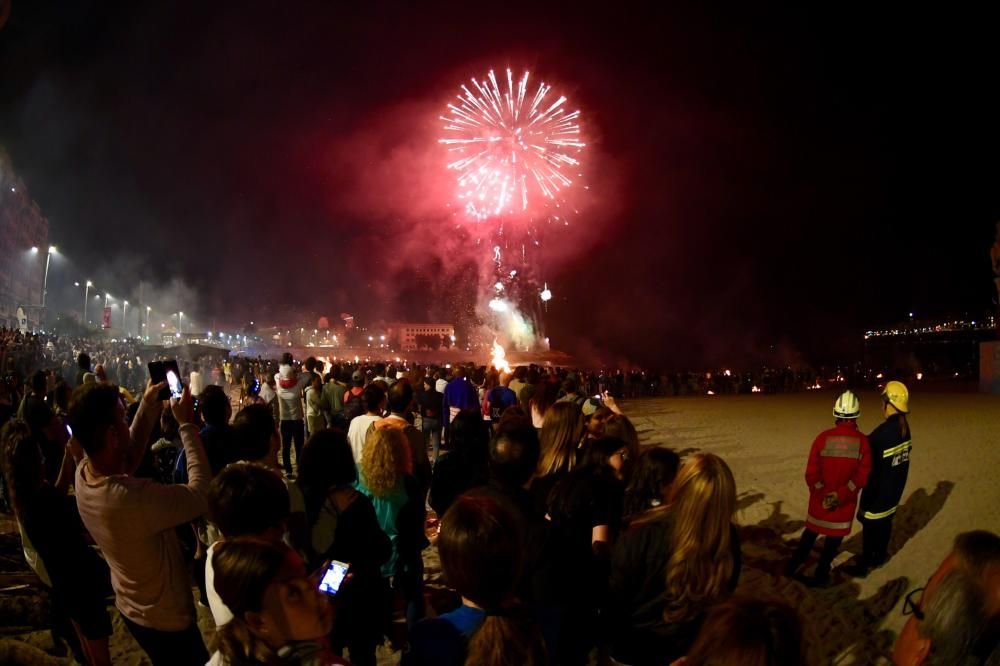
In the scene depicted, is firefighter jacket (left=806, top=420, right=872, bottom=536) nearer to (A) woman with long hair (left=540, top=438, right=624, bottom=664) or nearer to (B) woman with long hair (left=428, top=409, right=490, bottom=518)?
(B) woman with long hair (left=428, top=409, right=490, bottom=518)

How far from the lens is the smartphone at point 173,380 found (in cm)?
360

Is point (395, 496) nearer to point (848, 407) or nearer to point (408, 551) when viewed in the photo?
point (408, 551)

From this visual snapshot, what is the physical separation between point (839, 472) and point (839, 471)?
0.04ft

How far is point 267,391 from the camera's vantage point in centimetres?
1239

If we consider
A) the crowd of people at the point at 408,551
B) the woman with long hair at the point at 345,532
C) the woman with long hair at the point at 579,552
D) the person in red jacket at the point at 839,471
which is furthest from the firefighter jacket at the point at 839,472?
the woman with long hair at the point at 345,532

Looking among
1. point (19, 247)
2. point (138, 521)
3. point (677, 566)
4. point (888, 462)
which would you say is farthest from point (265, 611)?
point (19, 247)

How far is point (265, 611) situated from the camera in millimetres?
1806

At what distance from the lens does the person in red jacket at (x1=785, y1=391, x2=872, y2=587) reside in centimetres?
576

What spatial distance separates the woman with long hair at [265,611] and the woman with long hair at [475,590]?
0.31 metres

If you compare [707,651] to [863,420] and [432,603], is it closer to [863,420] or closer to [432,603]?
[432,603]

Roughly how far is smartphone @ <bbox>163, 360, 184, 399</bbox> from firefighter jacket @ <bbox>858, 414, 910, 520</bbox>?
6.29m

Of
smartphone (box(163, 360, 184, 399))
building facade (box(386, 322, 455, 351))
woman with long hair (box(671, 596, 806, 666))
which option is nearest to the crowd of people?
woman with long hair (box(671, 596, 806, 666))

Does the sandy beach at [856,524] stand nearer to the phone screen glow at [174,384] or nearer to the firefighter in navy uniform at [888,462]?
the firefighter in navy uniform at [888,462]

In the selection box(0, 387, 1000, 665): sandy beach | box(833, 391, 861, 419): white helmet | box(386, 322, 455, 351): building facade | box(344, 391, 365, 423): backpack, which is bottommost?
box(0, 387, 1000, 665): sandy beach
